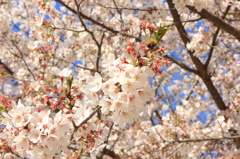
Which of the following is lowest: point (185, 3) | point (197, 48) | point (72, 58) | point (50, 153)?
point (50, 153)

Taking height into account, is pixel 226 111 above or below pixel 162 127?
above

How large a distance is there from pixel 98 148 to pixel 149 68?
1257mm

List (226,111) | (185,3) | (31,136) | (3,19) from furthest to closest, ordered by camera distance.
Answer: (3,19), (226,111), (185,3), (31,136)

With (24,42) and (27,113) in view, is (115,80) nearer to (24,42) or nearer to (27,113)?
(27,113)

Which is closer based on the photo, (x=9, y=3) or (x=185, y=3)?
(x=185, y=3)

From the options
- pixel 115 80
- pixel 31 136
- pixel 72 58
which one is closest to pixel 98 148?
pixel 31 136

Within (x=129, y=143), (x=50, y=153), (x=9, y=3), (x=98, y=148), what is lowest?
(x=50, y=153)

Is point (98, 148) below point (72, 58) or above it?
below

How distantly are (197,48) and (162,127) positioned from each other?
2088mm

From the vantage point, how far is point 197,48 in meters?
4.43

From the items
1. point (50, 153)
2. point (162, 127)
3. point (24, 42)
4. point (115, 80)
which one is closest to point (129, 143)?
point (162, 127)

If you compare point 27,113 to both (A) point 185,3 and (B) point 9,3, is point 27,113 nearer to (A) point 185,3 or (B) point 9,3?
(A) point 185,3

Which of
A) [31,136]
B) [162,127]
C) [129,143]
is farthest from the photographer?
[129,143]

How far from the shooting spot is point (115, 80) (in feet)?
4.75
